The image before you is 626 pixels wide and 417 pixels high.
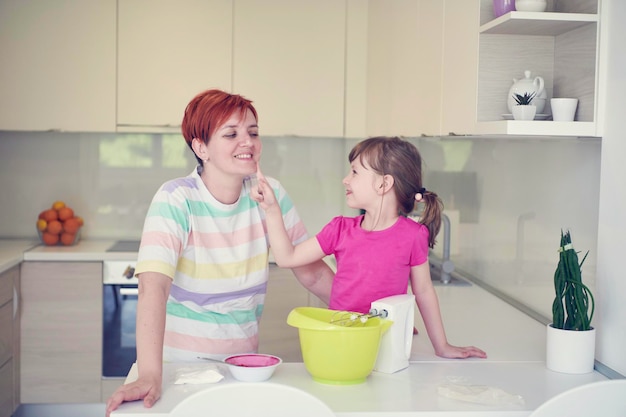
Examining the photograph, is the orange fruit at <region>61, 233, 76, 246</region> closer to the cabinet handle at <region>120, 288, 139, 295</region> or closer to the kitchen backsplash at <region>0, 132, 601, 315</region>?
the kitchen backsplash at <region>0, 132, 601, 315</region>

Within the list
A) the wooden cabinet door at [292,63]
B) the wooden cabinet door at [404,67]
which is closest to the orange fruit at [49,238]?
the wooden cabinet door at [292,63]

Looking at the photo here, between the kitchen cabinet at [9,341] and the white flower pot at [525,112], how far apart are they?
231 cm

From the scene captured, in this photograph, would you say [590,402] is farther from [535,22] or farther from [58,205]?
[58,205]

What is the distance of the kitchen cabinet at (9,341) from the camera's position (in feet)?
11.5

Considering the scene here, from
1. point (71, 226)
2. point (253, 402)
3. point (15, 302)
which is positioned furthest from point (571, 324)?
point (71, 226)

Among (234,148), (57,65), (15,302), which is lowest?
(15,302)

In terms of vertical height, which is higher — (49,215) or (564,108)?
(564,108)

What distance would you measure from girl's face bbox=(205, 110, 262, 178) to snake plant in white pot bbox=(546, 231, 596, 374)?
756 mm

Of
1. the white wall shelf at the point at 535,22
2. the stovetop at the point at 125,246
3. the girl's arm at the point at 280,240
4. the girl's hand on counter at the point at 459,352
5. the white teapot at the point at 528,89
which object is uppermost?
the white wall shelf at the point at 535,22

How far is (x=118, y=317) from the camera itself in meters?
3.78

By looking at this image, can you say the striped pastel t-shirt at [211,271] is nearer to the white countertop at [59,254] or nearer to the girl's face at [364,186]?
the girl's face at [364,186]

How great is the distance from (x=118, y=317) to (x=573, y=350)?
7.79 feet

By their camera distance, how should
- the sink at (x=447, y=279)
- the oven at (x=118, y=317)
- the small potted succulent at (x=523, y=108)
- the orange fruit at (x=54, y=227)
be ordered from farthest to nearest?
the orange fruit at (x=54, y=227), the oven at (x=118, y=317), the sink at (x=447, y=279), the small potted succulent at (x=523, y=108)

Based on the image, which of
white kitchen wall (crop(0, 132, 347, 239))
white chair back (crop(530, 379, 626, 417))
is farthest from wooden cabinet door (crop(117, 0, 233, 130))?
white chair back (crop(530, 379, 626, 417))
